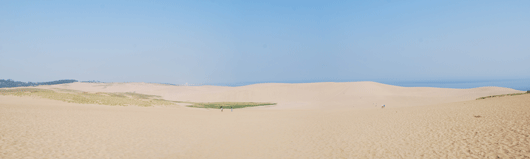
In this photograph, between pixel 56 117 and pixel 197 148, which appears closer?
pixel 197 148

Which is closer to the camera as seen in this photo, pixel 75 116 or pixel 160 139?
pixel 160 139

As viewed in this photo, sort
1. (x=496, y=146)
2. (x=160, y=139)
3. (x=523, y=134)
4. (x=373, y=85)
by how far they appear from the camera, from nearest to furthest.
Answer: (x=496, y=146), (x=523, y=134), (x=160, y=139), (x=373, y=85)

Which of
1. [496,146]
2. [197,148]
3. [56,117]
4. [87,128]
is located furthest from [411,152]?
[56,117]

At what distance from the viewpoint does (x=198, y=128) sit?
55.7ft

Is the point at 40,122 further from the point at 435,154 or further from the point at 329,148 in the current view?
the point at 435,154

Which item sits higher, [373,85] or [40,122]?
[373,85]

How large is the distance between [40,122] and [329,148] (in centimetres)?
1585

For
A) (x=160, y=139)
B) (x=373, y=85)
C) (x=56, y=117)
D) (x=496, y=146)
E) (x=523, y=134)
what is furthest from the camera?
(x=373, y=85)

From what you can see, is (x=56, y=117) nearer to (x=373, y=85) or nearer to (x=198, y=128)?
(x=198, y=128)

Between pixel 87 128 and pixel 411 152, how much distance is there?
16252 mm

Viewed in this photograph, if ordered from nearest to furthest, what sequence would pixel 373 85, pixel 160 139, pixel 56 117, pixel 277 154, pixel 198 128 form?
pixel 277 154
pixel 160 139
pixel 56 117
pixel 198 128
pixel 373 85

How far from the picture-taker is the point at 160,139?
1312cm

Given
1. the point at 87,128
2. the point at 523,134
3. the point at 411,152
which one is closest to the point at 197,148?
the point at 87,128

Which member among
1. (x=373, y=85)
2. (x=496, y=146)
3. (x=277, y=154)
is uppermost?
(x=373, y=85)
